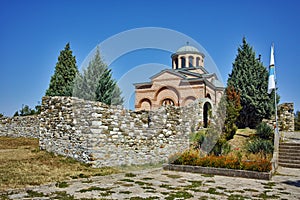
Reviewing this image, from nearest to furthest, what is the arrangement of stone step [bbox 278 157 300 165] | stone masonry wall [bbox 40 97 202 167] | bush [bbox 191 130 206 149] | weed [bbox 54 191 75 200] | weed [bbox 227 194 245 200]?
weed [bbox 54 191 75 200] → weed [bbox 227 194 245 200] → stone masonry wall [bbox 40 97 202 167] → stone step [bbox 278 157 300 165] → bush [bbox 191 130 206 149]

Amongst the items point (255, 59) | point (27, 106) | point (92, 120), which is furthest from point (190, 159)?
point (27, 106)

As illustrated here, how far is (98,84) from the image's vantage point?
1939cm

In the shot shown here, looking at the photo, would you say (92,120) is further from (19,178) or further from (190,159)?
(190,159)

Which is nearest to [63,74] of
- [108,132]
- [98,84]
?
[98,84]

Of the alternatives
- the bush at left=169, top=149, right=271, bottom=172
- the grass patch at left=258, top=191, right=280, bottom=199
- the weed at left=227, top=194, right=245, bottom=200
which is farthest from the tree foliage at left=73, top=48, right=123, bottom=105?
the grass patch at left=258, top=191, right=280, bottom=199

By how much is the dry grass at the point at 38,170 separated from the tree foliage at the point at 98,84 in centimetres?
859

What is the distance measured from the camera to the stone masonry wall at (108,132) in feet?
30.7

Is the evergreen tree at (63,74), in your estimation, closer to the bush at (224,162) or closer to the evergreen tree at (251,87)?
the evergreen tree at (251,87)

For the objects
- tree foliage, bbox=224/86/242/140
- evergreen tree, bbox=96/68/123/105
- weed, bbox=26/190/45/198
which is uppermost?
evergreen tree, bbox=96/68/123/105

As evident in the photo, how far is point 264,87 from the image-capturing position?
21.5m

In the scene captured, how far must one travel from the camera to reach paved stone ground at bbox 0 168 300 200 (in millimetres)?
5383

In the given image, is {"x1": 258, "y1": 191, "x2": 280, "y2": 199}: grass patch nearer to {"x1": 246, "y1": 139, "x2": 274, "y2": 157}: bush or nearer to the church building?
{"x1": 246, "y1": 139, "x2": 274, "y2": 157}: bush

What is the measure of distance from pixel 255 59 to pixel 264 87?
2990 millimetres

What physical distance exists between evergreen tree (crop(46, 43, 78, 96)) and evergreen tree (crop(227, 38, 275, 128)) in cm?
1569
